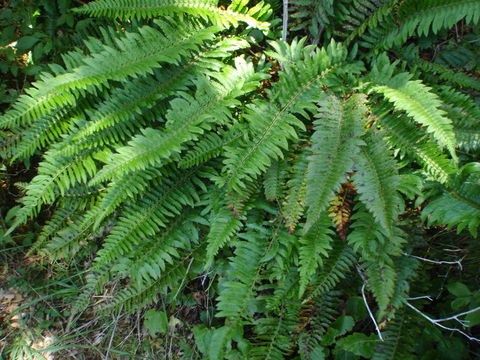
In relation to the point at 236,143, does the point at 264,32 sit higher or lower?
higher

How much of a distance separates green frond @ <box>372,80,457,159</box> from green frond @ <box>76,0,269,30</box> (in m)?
1.17

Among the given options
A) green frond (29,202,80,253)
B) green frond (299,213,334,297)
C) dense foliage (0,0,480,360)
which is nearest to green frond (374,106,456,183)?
dense foliage (0,0,480,360)

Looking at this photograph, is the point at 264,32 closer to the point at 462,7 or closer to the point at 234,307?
the point at 462,7

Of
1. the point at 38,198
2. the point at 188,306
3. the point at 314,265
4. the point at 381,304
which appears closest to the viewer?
the point at 381,304

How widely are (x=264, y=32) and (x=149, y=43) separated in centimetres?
91

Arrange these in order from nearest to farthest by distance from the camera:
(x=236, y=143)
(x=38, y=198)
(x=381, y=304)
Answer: (x=381, y=304)
(x=236, y=143)
(x=38, y=198)

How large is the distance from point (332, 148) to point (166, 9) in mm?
1566

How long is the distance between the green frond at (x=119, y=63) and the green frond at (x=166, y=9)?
10 centimetres

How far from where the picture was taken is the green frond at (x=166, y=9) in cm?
295

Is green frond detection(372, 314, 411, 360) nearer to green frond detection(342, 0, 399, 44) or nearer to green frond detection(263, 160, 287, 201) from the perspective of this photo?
green frond detection(263, 160, 287, 201)

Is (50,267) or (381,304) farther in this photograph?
(50,267)

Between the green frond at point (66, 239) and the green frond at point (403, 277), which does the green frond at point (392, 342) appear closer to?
the green frond at point (403, 277)

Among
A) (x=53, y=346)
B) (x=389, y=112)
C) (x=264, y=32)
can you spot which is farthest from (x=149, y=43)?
(x=53, y=346)

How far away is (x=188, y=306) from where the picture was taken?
3398 millimetres
